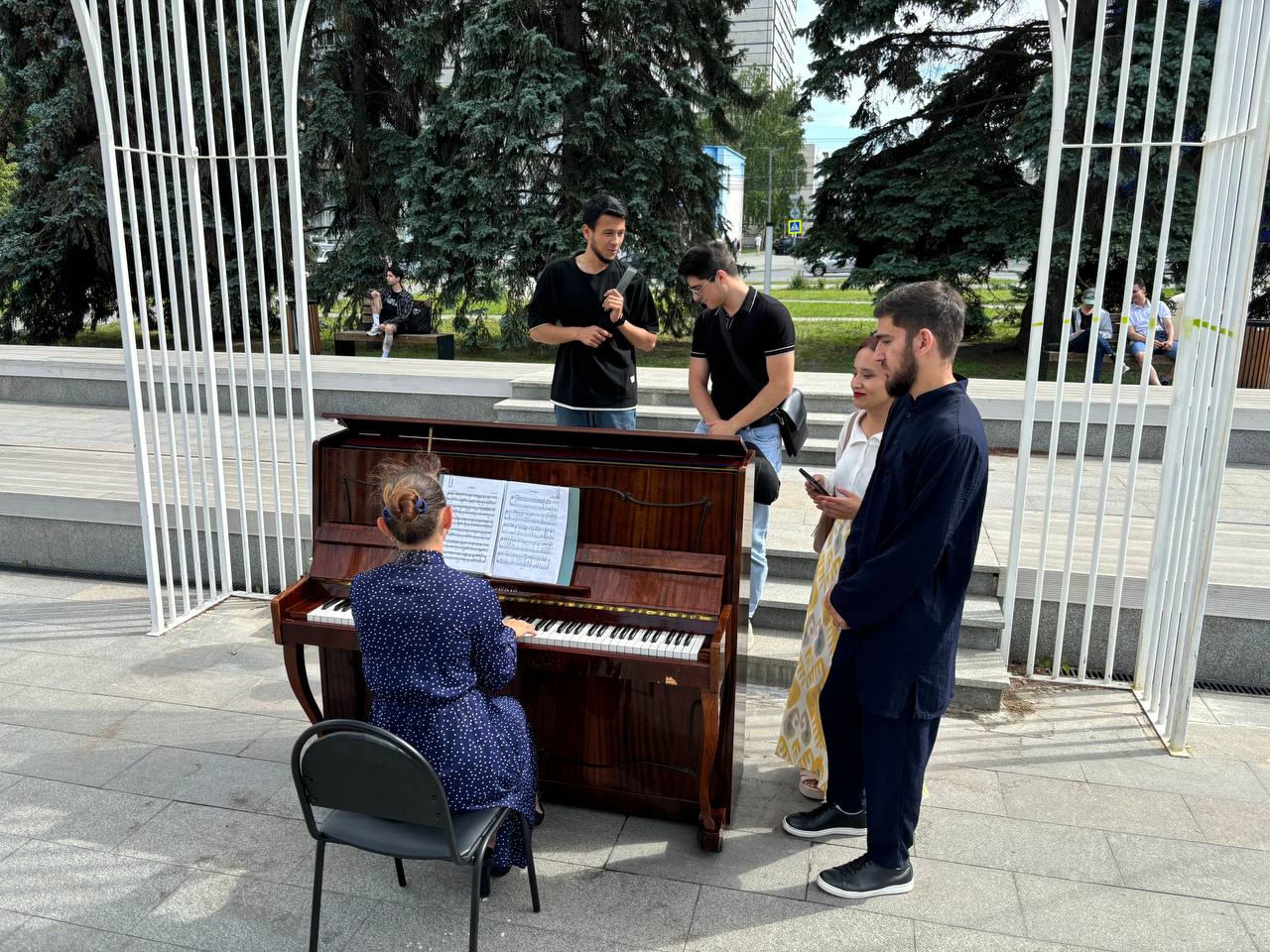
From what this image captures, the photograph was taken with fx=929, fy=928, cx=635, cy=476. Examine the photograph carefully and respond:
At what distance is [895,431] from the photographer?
9.71ft

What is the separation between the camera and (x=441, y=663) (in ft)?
9.16

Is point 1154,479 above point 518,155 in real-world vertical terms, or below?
below

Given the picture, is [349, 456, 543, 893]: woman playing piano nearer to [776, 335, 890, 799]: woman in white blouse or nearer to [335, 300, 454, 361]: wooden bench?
[776, 335, 890, 799]: woman in white blouse

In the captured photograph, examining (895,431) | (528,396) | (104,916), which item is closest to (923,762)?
(895,431)

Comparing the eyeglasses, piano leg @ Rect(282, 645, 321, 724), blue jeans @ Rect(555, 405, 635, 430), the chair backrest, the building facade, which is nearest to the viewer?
the chair backrest

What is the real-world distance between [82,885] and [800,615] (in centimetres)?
346

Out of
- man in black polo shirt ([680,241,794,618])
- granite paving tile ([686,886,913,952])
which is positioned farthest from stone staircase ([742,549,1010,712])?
granite paving tile ([686,886,913,952])

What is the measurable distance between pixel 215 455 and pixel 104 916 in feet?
9.49

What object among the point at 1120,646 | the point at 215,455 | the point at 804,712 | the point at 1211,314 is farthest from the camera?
the point at 215,455

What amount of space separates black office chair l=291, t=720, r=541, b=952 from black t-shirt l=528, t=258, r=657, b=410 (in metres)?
2.68

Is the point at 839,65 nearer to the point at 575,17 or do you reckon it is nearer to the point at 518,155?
the point at 575,17

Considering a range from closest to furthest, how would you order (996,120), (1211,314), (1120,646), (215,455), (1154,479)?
(1211,314) < (1120,646) < (215,455) < (1154,479) < (996,120)

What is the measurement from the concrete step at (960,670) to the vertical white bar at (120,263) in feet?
11.3

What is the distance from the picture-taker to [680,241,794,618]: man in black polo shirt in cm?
422
